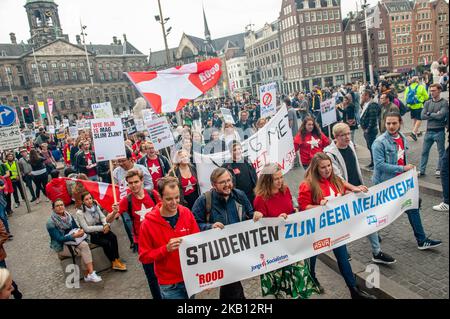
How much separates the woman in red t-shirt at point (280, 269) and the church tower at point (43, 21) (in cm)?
9406

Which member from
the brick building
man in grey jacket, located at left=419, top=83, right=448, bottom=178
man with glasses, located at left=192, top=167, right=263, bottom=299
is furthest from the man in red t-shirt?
the brick building

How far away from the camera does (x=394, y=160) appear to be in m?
4.64

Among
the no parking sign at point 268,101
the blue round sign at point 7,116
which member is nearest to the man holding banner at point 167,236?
the no parking sign at point 268,101

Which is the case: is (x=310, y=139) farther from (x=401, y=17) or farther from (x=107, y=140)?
(x=401, y=17)

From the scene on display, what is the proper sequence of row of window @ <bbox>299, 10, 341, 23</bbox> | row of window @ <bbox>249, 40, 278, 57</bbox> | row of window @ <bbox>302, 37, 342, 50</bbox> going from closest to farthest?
row of window @ <bbox>299, 10, 341, 23</bbox> → row of window @ <bbox>302, 37, 342, 50</bbox> → row of window @ <bbox>249, 40, 278, 57</bbox>

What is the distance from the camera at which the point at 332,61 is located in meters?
71.2

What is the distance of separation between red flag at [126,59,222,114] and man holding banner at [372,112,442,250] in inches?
139

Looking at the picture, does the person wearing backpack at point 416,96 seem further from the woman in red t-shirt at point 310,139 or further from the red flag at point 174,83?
the red flag at point 174,83

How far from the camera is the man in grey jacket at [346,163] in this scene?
14.5 feet

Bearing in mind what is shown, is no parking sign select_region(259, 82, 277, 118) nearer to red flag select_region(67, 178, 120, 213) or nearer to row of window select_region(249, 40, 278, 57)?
red flag select_region(67, 178, 120, 213)

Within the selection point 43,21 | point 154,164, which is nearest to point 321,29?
point 43,21

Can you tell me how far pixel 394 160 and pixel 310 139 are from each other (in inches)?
78.5

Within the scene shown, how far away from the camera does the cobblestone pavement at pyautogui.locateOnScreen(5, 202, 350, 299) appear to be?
462 cm
